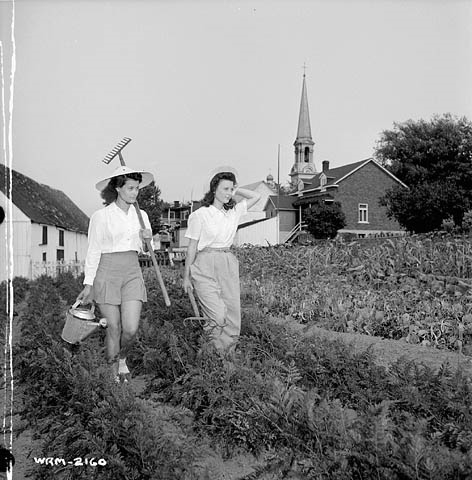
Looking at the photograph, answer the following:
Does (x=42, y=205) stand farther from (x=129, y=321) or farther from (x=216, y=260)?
(x=129, y=321)

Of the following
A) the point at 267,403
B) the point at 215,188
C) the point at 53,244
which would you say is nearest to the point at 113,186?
the point at 215,188

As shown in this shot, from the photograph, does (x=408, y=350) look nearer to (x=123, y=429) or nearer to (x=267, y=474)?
(x=267, y=474)

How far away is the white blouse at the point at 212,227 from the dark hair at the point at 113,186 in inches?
21.0

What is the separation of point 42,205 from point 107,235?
19783 millimetres

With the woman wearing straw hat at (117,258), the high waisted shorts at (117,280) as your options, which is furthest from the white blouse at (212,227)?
the high waisted shorts at (117,280)

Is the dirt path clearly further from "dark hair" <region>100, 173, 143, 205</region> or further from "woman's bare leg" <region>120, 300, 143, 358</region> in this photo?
"dark hair" <region>100, 173, 143, 205</region>

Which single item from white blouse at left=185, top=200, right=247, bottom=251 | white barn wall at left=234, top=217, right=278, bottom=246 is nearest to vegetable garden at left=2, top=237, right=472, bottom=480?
white blouse at left=185, top=200, right=247, bottom=251

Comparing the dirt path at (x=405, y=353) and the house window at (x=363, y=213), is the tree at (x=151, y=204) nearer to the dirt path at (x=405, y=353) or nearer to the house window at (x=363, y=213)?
the dirt path at (x=405, y=353)

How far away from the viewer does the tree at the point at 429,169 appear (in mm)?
24047

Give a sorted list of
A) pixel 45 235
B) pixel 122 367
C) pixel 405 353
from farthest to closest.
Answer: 1. pixel 45 235
2. pixel 405 353
3. pixel 122 367

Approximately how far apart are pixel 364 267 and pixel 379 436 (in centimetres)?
635

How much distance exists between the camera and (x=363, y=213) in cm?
2875

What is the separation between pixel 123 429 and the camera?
2.59m

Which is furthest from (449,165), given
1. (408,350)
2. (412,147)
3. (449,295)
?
(408,350)
